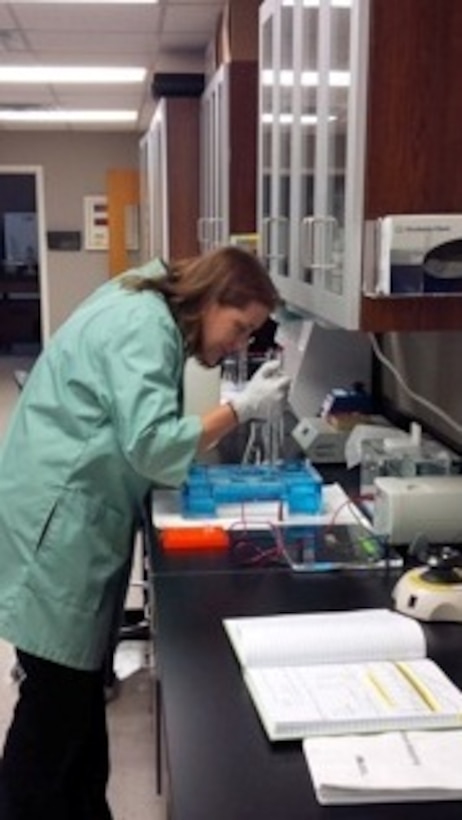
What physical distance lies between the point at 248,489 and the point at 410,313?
0.55 meters

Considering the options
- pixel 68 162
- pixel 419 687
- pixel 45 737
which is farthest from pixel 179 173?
pixel 68 162

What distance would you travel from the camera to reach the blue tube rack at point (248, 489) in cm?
187

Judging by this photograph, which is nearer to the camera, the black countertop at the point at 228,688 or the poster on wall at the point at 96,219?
the black countertop at the point at 228,688

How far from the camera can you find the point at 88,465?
64.0 inches

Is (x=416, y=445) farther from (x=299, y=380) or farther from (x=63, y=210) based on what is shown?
(x=63, y=210)

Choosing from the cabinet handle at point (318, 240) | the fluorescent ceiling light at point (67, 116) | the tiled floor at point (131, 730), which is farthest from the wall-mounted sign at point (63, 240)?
the cabinet handle at point (318, 240)

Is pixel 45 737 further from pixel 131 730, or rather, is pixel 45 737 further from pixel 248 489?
pixel 131 730

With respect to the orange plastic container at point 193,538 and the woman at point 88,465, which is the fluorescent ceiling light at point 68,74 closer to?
the woman at point 88,465

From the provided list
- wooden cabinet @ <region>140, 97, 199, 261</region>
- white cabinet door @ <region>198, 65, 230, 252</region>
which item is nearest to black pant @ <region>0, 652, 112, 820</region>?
white cabinet door @ <region>198, 65, 230, 252</region>

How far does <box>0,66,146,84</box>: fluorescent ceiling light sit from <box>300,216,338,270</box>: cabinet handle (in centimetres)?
417

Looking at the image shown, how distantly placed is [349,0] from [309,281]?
0.63m

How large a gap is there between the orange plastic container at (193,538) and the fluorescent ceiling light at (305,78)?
2.83 ft

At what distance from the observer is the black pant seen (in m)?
1.72

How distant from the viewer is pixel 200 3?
421 centimetres
